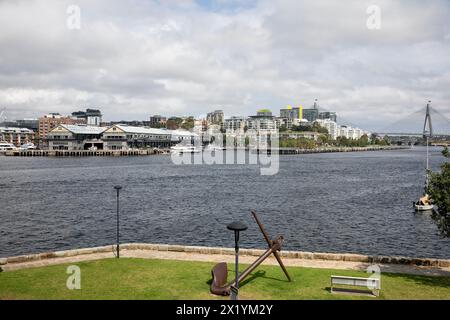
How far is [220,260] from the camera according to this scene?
22.4 metres

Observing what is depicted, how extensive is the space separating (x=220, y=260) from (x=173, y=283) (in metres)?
4.90

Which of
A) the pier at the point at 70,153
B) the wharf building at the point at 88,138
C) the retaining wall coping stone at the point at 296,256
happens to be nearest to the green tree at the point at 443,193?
the retaining wall coping stone at the point at 296,256

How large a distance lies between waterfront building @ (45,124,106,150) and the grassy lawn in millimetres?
175618

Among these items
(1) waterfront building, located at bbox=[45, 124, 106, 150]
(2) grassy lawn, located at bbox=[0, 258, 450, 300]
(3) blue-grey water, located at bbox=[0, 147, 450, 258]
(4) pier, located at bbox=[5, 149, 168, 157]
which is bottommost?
(3) blue-grey water, located at bbox=[0, 147, 450, 258]

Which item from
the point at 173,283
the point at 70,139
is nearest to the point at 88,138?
the point at 70,139

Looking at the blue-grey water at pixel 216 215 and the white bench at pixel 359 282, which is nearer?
the white bench at pixel 359 282

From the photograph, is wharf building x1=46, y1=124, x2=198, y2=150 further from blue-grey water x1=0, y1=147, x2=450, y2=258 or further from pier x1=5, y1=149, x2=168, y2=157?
blue-grey water x1=0, y1=147, x2=450, y2=258

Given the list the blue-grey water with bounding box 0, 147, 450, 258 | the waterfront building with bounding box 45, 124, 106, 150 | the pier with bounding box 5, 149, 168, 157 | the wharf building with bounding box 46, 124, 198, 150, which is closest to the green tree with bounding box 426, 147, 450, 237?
the blue-grey water with bounding box 0, 147, 450, 258

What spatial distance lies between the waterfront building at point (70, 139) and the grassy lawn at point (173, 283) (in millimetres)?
175618

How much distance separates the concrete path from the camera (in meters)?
21.0

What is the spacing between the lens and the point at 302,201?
5909 cm

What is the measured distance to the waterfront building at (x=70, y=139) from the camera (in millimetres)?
185625

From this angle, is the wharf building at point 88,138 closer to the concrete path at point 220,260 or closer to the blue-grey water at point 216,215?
the blue-grey water at point 216,215
